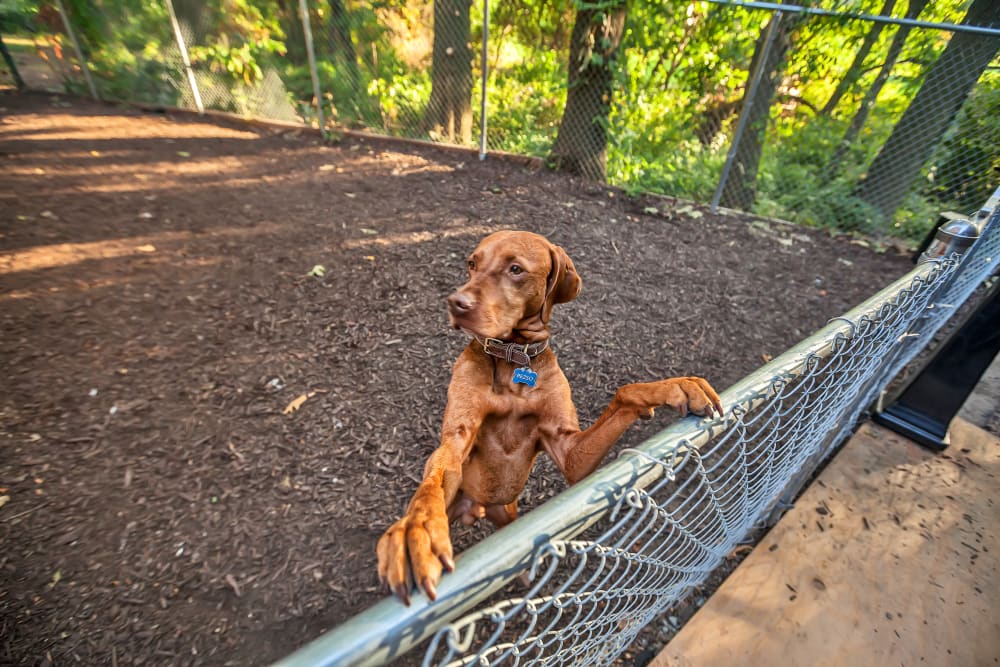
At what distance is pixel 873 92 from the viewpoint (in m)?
6.17

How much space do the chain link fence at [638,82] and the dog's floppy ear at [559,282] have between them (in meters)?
5.04

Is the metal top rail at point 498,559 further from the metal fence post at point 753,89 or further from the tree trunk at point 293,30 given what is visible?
the tree trunk at point 293,30

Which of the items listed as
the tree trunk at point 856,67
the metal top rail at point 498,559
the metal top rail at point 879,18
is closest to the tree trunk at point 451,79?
the metal top rail at point 879,18

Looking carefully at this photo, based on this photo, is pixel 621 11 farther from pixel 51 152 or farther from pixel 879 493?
pixel 51 152

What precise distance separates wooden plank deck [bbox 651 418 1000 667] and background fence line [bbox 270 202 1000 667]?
0.19 meters

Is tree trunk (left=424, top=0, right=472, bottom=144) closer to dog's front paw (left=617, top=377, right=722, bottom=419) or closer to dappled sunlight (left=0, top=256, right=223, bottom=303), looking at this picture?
dappled sunlight (left=0, top=256, right=223, bottom=303)

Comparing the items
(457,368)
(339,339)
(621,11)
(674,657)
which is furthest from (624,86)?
(674,657)

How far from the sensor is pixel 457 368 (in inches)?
78.4

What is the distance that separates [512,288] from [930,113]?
737cm

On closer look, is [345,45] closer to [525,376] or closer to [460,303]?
[460,303]

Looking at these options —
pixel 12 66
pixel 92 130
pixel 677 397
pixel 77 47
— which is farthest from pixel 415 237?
pixel 12 66

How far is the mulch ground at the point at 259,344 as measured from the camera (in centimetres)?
215

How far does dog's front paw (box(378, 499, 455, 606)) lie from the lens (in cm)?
76

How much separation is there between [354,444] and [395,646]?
242 cm
